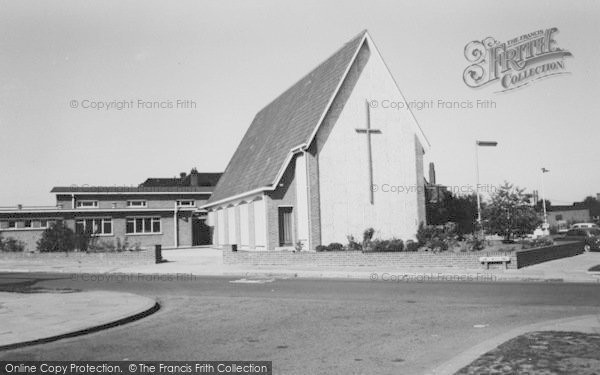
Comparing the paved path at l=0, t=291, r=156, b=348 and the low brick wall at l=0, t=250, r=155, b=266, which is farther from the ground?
the low brick wall at l=0, t=250, r=155, b=266

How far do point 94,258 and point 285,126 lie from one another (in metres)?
12.7

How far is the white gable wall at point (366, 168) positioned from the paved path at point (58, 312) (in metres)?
13.8

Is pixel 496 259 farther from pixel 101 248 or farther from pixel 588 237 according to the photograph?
pixel 101 248

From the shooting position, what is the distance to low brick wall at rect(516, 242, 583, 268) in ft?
64.1

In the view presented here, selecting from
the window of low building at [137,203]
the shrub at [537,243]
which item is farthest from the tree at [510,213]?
the window of low building at [137,203]

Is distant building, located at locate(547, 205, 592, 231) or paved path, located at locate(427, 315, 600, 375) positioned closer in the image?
paved path, located at locate(427, 315, 600, 375)

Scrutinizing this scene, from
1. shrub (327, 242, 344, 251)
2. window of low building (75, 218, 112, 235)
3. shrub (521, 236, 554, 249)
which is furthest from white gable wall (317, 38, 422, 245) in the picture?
window of low building (75, 218, 112, 235)

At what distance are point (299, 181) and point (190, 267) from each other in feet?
23.0

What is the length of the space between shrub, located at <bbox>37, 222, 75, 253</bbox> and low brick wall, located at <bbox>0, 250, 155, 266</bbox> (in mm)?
858

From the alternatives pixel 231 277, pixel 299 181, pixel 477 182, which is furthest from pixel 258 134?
pixel 231 277

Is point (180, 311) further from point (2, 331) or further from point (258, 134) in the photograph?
point (258, 134)

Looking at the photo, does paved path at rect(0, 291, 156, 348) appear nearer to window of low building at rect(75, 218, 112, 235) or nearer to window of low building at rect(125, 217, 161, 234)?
window of low building at rect(75, 218, 112, 235)

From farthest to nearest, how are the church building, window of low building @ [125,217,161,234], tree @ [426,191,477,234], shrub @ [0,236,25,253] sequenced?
window of low building @ [125,217,161,234], shrub @ [0,236,25,253], tree @ [426,191,477,234], the church building

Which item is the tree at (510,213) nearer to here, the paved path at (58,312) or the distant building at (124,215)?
the paved path at (58,312)
